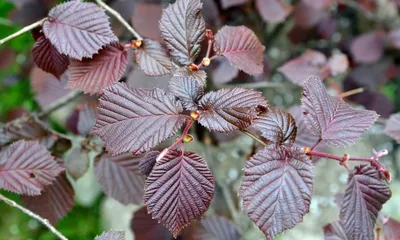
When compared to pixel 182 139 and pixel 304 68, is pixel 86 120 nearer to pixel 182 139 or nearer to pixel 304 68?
pixel 182 139

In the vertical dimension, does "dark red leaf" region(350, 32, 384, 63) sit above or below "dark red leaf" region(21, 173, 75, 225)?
below

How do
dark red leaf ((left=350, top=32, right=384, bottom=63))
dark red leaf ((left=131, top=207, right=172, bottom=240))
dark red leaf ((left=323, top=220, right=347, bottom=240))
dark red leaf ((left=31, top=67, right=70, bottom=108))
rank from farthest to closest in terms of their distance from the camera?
dark red leaf ((left=350, top=32, right=384, bottom=63))
dark red leaf ((left=31, top=67, right=70, bottom=108))
dark red leaf ((left=131, top=207, right=172, bottom=240))
dark red leaf ((left=323, top=220, right=347, bottom=240))

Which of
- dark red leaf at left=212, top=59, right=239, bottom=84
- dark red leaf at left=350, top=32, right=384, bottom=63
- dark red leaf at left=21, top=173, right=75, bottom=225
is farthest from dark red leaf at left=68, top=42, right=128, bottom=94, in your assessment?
dark red leaf at left=350, top=32, right=384, bottom=63

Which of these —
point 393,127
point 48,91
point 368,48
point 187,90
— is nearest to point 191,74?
point 187,90

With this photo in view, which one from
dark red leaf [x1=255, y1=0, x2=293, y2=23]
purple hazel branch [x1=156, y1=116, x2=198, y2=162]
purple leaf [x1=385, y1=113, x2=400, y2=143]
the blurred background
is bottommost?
the blurred background

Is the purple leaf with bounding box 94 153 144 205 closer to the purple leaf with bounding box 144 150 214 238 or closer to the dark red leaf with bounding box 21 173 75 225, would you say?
the dark red leaf with bounding box 21 173 75 225

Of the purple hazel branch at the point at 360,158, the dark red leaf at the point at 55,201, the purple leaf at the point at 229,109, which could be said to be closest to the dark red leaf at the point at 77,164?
the dark red leaf at the point at 55,201

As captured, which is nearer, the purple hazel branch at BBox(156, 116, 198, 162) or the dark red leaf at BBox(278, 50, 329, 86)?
the purple hazel branch at BBox(156, 116, 198, 162)

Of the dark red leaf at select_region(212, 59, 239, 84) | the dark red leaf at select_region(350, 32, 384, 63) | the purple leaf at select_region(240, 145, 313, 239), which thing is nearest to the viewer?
the purple leaf at select_region(240, 145, 313, 239)
